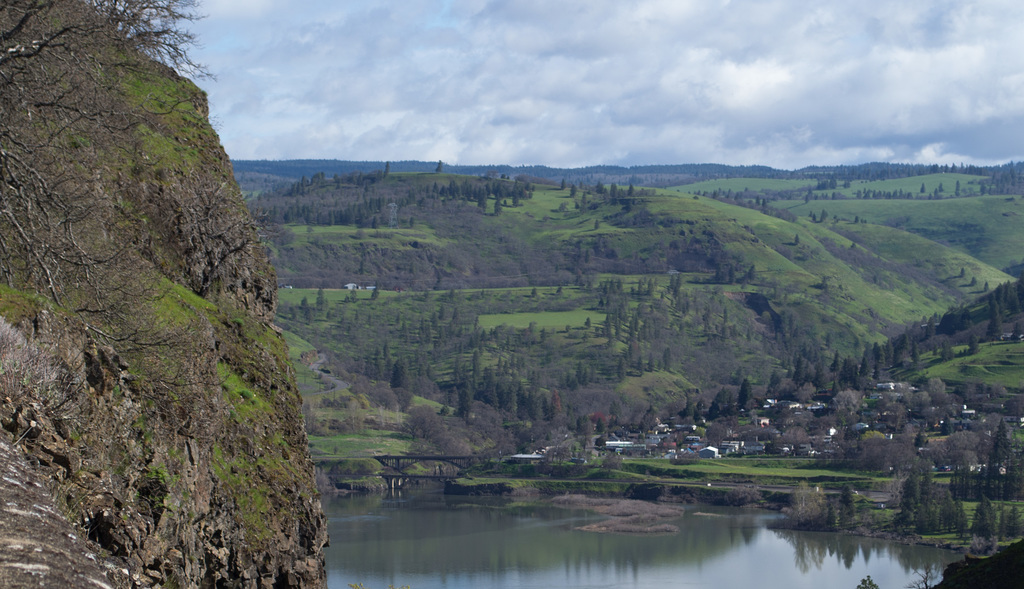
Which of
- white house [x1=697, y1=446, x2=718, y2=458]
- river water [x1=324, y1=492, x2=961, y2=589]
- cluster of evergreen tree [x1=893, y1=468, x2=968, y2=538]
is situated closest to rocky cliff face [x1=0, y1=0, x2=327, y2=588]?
river water [x1=324, y1=492, x2=961, y2=589]

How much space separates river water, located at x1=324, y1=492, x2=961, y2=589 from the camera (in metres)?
74.8

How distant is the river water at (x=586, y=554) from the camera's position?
245 ft

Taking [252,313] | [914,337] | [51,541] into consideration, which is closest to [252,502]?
[252,313]

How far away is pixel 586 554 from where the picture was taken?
86.4 meters

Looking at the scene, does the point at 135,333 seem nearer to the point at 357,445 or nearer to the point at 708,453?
the point at 708,453

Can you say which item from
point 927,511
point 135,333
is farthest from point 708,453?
point 135,333

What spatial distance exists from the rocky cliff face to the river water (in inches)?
1873

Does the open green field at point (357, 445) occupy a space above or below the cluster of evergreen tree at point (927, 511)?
below

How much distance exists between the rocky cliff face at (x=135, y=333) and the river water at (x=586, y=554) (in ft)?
156

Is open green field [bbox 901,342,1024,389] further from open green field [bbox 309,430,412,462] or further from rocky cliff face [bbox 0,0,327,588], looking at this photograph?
rocky cliff face [bbox 0,0,327,588]

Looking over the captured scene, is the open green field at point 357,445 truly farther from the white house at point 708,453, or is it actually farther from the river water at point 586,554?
the white house at point 708,453

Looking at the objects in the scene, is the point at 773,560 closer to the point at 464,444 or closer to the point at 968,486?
the point at 968,486

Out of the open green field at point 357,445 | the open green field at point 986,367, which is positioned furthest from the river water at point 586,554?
the open green field at point 986,367

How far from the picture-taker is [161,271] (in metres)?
21.8
